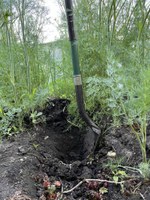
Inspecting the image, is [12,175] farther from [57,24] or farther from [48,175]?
[57,24]

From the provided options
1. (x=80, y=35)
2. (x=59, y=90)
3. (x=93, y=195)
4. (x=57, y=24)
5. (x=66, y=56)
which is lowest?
(x=93, y=195)

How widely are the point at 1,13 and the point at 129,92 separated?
3.64 ft

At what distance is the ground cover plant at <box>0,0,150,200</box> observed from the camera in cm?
107

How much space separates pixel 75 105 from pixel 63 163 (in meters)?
0.59

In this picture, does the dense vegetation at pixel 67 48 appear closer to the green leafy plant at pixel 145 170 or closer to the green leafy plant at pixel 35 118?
the green leafy plant at pixel 35 118

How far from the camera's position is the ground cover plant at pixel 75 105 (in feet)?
3.52

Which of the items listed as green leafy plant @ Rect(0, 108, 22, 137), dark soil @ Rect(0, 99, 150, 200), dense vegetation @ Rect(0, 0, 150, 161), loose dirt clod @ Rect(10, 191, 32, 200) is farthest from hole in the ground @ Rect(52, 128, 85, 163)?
loose dirt clod @ Rect(10, 191, 32, 200)

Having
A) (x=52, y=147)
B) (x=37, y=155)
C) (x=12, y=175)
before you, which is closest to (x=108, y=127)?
(x=52, y=147)

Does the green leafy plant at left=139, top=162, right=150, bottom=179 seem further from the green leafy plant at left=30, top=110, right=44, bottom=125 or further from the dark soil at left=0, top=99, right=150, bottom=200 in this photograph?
the green leafy plant at left=30, top=110, right=44, bottom=125

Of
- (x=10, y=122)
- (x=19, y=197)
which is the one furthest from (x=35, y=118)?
(x=19, y=197)

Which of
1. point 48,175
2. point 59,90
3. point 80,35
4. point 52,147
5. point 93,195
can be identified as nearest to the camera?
point 93,195

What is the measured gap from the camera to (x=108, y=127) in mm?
1557

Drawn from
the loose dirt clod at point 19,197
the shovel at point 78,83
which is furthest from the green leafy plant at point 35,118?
the loose dirt clod at point 19,197

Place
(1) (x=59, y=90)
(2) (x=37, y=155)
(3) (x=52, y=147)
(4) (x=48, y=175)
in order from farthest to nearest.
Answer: (1) (x=59, y=90) < (3) (x=52, y=147) < (2) (x=37, y=155) < (4) (x=48, y=175)
